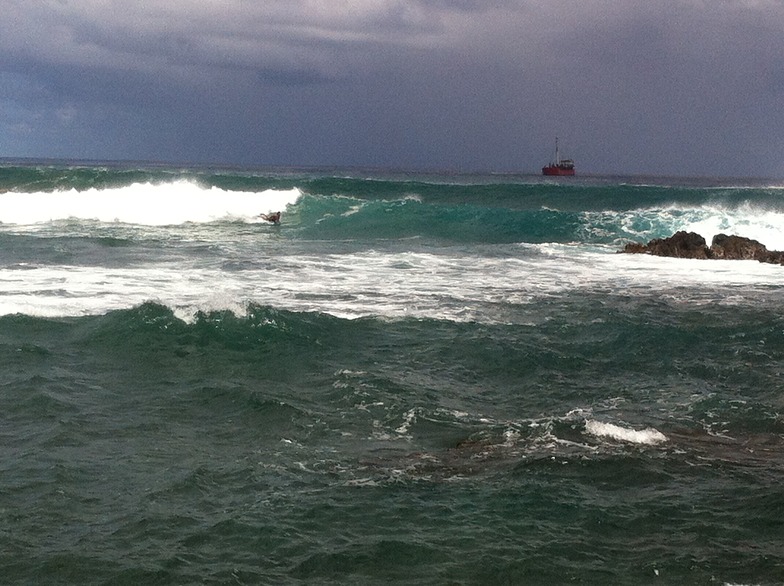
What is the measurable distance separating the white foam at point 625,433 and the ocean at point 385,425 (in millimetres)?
25

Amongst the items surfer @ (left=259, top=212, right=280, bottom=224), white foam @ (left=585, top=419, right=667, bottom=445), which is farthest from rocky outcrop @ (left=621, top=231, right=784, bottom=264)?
white foam @ (left=585, top=419, right=667, bottom=445)

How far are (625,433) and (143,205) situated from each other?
113ft

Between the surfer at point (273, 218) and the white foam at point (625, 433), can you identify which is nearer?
the white foam at point (625, 433)

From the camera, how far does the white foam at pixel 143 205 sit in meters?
37.9

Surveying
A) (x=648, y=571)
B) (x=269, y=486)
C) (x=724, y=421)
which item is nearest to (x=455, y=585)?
(x=648, y=571)

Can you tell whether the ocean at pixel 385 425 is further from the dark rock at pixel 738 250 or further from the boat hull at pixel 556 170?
the boat hull at pixel 556 170

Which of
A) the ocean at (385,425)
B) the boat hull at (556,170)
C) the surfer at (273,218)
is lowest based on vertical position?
the ocean at (385,425)

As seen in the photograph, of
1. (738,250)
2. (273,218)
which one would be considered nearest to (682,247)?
(738,250)

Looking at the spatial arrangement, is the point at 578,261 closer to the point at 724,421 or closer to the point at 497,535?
the point at 724,421

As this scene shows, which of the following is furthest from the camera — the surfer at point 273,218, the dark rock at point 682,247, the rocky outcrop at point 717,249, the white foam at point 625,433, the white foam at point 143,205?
the white foam at point 143,205

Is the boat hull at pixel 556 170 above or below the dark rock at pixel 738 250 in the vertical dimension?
above

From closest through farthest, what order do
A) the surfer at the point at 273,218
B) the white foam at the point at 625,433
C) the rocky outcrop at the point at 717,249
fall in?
the white foam at the point at 625,433 < the rocky outcrop at the point at 717,249 < the surfer at the point at 273,218

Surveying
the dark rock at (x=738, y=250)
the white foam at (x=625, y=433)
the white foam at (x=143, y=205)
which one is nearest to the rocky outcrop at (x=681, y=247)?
the dark rock at (x=738, y=250)

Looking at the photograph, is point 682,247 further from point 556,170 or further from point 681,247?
point 556,170
